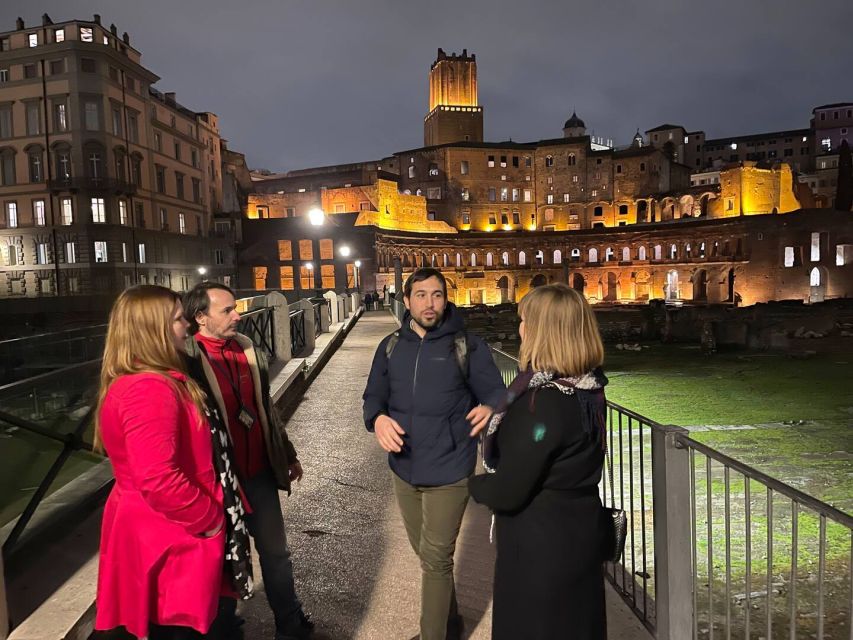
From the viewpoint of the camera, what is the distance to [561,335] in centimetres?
244

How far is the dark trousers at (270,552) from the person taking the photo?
10.9ft

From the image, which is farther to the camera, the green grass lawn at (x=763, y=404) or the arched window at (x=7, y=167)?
the arched window at (x=7, y=167)

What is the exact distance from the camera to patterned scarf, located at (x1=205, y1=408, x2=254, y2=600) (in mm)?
2645

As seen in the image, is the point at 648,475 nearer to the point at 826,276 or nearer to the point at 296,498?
the point at 296,498

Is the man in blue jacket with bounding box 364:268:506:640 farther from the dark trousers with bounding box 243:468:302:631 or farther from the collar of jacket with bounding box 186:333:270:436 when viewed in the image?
the dark trousers with bounding box 243:468:302:631

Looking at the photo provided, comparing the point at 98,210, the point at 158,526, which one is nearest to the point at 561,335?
the point at 158,526

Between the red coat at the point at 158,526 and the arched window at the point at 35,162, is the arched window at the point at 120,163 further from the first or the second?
the red coat at the point at 158,526

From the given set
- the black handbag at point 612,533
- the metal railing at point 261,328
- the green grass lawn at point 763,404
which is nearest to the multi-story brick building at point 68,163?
the metal railing at point 261,328

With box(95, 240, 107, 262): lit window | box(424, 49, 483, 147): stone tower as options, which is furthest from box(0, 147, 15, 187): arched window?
box(424, 49, 483, 147): stone tower

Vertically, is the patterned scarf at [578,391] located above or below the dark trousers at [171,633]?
above

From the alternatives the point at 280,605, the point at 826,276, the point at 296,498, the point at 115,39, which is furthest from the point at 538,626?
the point at 826,276

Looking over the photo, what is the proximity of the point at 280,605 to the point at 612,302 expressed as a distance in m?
68.3

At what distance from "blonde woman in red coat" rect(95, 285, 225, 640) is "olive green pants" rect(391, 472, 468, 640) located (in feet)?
3.57

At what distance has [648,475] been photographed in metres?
9.85
